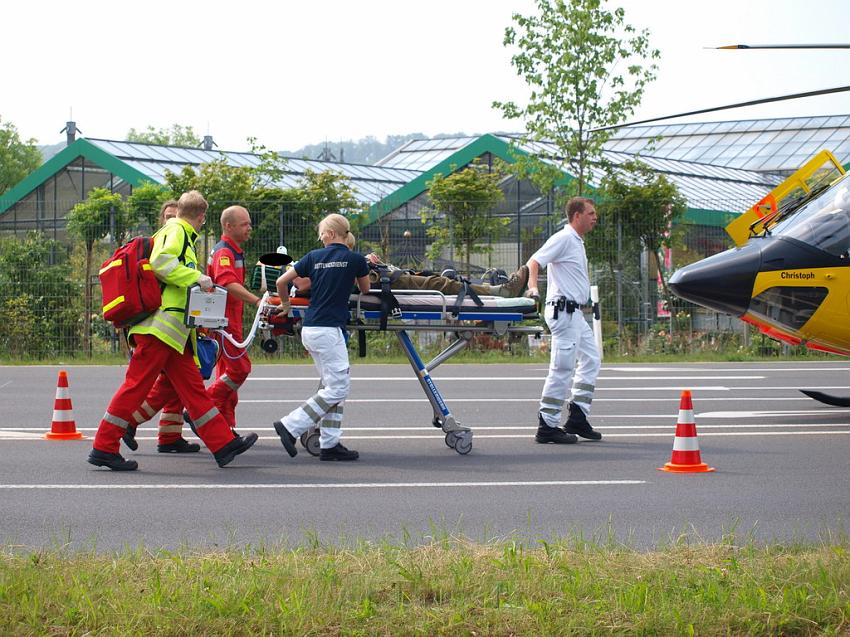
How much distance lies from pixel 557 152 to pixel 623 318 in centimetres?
391

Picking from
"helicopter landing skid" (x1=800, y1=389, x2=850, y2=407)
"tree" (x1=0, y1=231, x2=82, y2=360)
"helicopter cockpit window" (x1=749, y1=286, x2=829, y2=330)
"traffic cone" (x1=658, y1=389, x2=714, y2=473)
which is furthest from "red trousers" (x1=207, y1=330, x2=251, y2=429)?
"tree" (x1=0, y1=231, x2=82, y2=360)

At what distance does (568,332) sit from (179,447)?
339 centimetres

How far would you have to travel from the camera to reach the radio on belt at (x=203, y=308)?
9102mm

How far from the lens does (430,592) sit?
17.6 ft

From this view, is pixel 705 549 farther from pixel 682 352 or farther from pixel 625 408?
pixel 682 352

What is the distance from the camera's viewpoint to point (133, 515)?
7586mm

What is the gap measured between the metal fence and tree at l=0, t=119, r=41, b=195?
51.1m

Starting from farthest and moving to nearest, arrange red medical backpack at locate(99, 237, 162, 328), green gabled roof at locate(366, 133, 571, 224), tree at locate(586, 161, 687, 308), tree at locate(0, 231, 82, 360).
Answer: green gabled roof at locate(366, 133, 571, 224)
tree at locate(586, 161, 687, 308)
tree at locate(0, 231, 82, 360)
red medical backpack at locate(99, 237, 162, 328)

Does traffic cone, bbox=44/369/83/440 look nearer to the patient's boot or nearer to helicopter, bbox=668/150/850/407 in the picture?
the patient's boot

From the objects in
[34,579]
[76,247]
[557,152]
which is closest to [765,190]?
[557,152]

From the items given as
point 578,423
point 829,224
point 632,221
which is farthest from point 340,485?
point 632,221

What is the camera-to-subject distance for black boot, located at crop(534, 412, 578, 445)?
10758 millimetres

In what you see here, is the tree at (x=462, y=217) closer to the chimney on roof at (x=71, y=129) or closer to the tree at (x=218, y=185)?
the tree at (x=218, y=185)

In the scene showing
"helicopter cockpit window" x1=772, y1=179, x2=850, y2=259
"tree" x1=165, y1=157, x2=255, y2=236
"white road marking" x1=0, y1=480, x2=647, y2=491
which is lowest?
"white road marking" x1=0, y1=480, x2=647, y2=491
